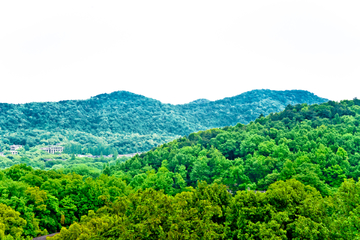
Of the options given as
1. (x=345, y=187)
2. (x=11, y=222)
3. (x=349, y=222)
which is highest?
(x=345, y=187)

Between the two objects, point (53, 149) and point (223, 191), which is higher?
point (223, 191)

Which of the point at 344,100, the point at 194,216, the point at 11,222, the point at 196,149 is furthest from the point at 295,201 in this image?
the point at 344,100

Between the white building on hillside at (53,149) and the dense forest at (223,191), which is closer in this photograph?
the dense forest at (223,191)

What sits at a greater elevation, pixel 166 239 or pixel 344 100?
pixel 344 100

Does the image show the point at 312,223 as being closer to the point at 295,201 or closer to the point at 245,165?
the point at 295,201

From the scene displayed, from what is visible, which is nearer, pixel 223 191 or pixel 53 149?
pixel 223 191

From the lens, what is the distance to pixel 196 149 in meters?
71.9

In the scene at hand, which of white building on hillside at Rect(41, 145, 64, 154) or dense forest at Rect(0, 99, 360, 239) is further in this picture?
white building on hillside at Rect(41, 145, 64, 154)

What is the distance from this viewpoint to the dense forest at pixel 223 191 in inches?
934

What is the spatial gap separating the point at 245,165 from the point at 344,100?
145 feet

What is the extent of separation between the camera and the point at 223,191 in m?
28.8

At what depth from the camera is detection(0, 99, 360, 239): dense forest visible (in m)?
23.7

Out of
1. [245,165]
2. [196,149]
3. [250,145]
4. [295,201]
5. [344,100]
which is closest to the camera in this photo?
[295,201]

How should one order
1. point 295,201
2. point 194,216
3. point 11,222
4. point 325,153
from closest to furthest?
point 194,216
point 295,201
point 11,222
point 325,153
